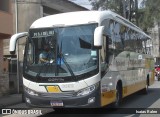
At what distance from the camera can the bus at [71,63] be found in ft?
36.2

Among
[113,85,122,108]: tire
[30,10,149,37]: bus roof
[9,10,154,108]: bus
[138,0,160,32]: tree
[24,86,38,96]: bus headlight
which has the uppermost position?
[138,0,160,32]: tree

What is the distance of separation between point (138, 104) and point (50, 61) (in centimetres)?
543

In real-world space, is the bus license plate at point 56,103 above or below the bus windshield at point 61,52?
below

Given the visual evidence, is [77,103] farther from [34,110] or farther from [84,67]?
[34,110]

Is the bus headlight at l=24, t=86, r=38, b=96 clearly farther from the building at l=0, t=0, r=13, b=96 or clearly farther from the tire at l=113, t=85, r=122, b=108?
the building at l=0, t=0, r=13, b=96

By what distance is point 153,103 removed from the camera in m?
15.9

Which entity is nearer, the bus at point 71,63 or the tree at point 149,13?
the bus at point 71,63

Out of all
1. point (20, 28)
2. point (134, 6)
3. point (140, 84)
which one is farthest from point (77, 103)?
point (134, 6)

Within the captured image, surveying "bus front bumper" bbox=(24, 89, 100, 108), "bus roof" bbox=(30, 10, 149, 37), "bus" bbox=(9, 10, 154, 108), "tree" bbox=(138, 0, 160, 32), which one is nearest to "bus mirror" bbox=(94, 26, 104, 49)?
"bus" bbox=(9, 10, 154, 108)

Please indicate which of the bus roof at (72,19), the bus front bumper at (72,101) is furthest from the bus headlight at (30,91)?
the bus roof at (72,19)

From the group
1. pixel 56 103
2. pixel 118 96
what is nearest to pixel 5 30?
pixel 118 96

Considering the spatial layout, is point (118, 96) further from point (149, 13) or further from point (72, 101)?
point (149, 13)

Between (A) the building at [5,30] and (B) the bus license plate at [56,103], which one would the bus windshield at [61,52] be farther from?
(A) the building at [5,30]

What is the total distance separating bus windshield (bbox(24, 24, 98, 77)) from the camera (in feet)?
36.7
